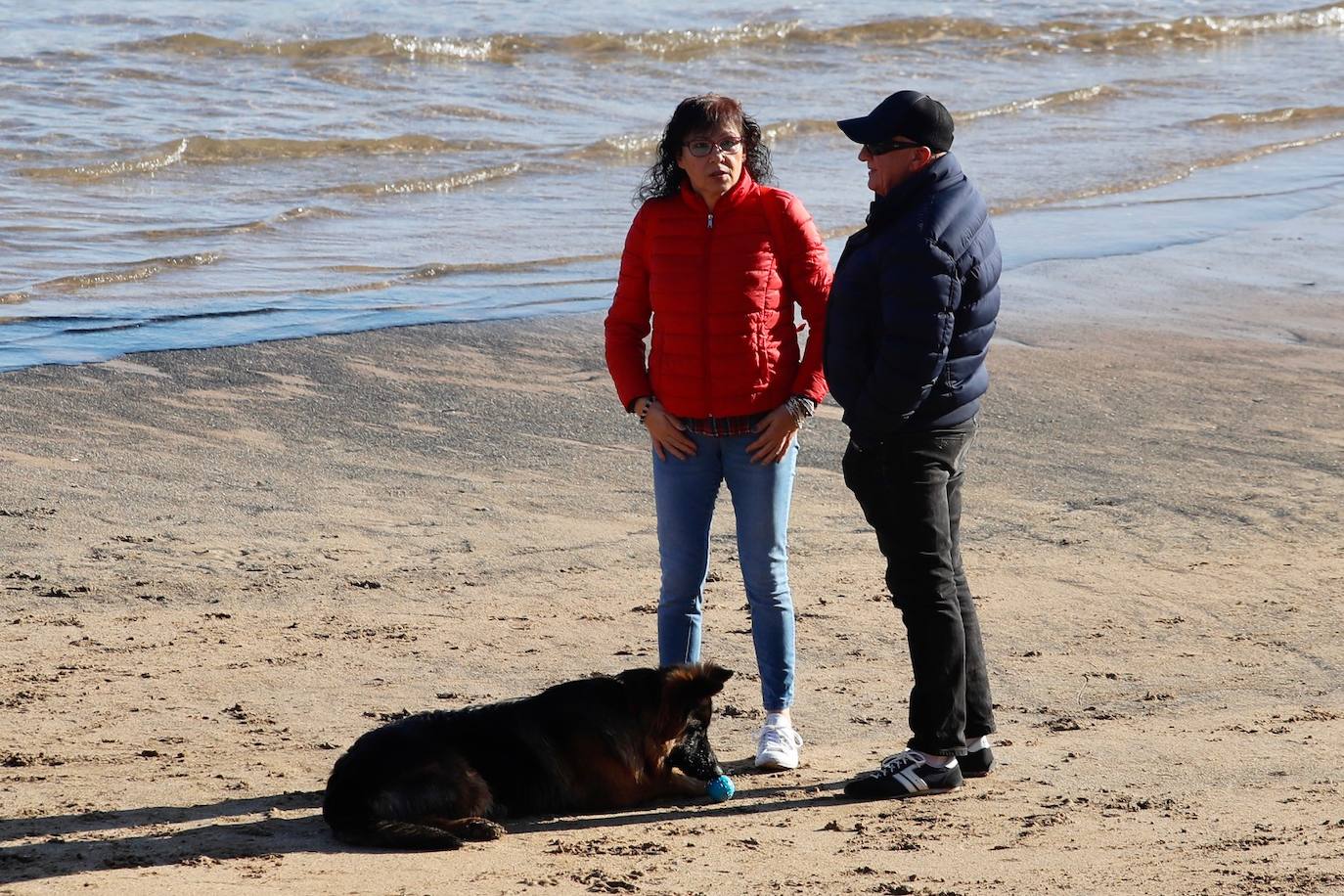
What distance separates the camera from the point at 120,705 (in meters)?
5.21

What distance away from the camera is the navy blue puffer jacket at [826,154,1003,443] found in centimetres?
423

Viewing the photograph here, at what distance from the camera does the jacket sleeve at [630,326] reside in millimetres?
4762

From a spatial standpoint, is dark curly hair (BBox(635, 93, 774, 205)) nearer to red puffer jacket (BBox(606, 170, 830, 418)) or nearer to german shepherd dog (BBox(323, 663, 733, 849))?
red puffer jacket (BBox(606, 170, 830, 418))

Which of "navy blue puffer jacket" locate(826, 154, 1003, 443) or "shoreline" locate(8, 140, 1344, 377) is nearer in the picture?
"navy blue puffer jacket" locate(826, 154, 1003, 443)

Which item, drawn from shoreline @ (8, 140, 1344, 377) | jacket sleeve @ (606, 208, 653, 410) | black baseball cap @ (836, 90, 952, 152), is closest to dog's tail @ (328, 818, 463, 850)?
jacket sleeve @ (606, 208, 653, 410)

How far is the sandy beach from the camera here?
13.9ft

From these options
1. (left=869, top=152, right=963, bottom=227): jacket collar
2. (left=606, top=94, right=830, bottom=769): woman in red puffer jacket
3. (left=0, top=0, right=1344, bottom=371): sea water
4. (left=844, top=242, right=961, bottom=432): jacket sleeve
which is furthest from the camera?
(left=0, top=0, right=1344, bottom=371): sea water

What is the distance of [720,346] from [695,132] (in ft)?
2.00

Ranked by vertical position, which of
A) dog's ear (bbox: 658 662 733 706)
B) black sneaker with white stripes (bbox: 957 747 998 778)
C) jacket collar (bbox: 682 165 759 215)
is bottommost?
black sneaker with white stripes (bbox: 957 747 998 778)

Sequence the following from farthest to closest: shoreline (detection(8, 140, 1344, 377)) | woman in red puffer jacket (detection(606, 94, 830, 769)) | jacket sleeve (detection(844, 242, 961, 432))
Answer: shoreline (detection(8, 140, 1344, 377))
woman in red puffer jacket (detection(606, 94, 830, 769))
jacket sleeve (detection(844, 242, 961, 432))

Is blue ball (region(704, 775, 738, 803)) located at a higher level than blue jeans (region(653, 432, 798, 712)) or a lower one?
lower

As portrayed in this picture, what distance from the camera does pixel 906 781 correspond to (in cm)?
468

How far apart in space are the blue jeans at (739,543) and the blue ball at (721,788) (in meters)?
0.36

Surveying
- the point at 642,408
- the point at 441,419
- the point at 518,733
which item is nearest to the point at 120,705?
the point at 518,733
